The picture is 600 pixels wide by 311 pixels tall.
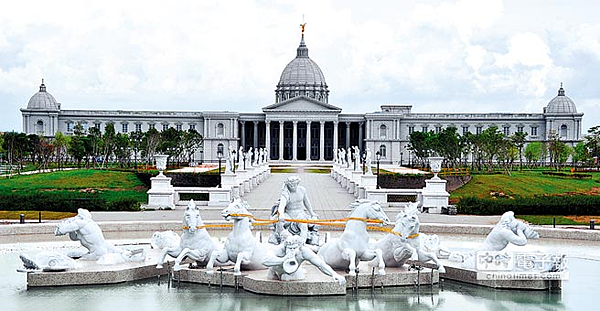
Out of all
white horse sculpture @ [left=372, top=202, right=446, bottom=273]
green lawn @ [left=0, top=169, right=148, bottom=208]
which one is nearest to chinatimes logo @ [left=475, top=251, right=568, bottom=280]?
white horse sculpture @ [left=372, top=202, right=446, bottom=273]

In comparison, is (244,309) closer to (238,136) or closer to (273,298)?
(273,298)

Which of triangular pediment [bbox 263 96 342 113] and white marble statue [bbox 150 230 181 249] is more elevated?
triangular pediment [bbox 263 96 342 113]

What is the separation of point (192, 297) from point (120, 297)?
1338 mm

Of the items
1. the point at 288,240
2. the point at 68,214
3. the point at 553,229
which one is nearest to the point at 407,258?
the point at 288,240

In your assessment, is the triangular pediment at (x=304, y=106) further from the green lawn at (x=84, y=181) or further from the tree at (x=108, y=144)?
the green lawn at (x=84, y=181)

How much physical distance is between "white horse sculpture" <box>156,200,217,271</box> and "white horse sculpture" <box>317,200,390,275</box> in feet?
8.39

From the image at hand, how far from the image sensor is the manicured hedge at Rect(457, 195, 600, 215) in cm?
2769

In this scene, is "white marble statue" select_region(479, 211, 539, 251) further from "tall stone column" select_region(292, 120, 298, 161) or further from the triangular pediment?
the triangular pediment

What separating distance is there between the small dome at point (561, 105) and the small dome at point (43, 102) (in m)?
90.3

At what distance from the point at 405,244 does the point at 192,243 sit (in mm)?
4174

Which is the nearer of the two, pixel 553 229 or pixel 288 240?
pixel 288 240

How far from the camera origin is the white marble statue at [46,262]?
14.4m

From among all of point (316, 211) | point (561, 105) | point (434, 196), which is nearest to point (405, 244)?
point (316, 211)

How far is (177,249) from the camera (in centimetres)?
1464
